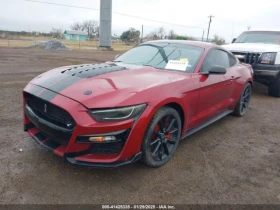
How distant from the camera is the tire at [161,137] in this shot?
2588 millimetres

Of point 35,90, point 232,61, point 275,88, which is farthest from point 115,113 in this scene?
point 275,88

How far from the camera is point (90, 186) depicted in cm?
247

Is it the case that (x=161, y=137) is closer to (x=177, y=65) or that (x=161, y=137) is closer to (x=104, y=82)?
(x=104, y=82)

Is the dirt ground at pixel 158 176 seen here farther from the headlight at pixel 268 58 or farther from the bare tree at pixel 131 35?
the bare tree at pixel 131 35

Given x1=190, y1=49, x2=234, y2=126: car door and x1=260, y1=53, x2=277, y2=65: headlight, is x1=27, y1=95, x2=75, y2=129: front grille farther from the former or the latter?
x1=260, y1=53, x2=277, y2=65: headlight

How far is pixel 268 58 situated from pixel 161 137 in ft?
16.4

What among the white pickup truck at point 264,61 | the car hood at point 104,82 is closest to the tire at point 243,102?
the white pickup truck at point 264,61

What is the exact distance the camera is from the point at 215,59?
13.1ft

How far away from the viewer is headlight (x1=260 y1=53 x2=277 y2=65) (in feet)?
20.7

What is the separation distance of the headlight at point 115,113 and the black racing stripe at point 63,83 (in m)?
0.52

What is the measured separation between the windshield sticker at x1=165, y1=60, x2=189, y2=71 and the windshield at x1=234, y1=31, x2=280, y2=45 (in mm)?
5429

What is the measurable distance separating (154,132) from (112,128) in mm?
642

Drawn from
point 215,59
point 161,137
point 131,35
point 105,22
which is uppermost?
point 131,35

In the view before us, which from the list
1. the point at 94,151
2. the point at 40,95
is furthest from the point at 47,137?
the point at 94,151
